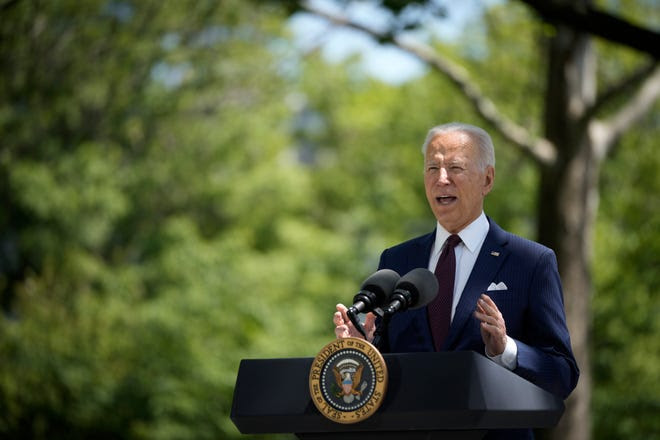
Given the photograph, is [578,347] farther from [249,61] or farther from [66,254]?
[249,61]

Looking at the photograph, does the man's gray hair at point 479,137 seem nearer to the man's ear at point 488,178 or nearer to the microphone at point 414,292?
the man's ear at point 488,178

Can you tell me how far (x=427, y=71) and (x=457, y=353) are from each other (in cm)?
2767

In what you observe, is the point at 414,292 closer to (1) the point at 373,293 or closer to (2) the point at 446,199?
(1) the point at 373,293

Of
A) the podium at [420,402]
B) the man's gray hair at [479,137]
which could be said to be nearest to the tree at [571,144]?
the man's gray hair at [479,137]

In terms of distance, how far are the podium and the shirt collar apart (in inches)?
23.1

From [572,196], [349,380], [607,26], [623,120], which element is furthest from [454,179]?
[623,120]

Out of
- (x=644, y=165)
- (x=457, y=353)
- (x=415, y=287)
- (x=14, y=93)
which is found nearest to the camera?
(x=457, y=353)

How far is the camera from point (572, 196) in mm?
11031

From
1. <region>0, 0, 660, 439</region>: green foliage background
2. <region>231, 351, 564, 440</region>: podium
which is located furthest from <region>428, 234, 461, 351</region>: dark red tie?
<region>0, 0, 660, 439</region>: green foliage background

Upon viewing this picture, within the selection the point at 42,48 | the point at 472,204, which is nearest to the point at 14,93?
the point at 42,48

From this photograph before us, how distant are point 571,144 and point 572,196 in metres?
0.58

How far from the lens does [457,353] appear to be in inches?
110

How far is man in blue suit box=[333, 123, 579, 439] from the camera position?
3127 millimetres

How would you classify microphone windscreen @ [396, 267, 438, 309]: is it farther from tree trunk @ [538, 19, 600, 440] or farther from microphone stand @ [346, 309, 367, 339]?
tree trunk @ [538, 19, 600, 440]
